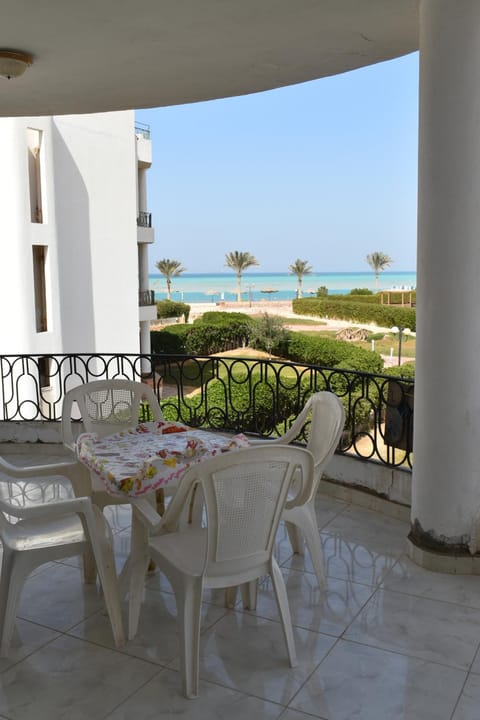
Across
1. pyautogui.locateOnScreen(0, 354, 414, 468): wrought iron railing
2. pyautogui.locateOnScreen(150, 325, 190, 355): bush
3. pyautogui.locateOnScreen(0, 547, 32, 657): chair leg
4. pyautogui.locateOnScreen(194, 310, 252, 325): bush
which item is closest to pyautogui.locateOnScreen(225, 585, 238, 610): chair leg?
pyautogui.locateOnScreen(0, 547, 32, 657): chair leg

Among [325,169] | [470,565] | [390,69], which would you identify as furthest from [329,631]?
[325,169]

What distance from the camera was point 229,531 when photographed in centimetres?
222

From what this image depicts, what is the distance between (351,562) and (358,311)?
1261 inches

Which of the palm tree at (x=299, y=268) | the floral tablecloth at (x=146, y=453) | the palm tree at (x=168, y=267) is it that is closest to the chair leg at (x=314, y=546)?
the floral tablecloth at (x=146, y=453)

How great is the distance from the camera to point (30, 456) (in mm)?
5359

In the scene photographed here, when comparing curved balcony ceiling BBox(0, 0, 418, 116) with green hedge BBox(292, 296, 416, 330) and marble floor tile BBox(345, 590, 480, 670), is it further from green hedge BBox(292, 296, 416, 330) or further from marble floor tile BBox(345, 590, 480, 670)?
green hedge BBox(292, 296, 416, 330)

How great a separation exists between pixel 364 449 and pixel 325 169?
54.9m

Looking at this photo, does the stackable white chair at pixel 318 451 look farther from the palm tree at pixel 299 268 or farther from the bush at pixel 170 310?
the palm tree at pixel 299 268

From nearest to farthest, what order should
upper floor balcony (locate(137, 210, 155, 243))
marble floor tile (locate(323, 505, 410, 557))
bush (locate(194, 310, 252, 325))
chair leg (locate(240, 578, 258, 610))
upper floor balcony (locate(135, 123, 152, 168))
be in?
chair leg (locate(240, 578, 258, 610)), marble floor tile (locate(323, 505, 410, 557)), upper floor balcony (locate(137, 210, 155, 243)), upper floor balcony (locate(135, 123, 152, 168)), bush (locate(194, 310, 252, 325))

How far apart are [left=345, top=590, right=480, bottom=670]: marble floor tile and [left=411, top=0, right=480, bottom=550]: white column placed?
44cm

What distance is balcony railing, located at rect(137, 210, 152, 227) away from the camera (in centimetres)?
1852

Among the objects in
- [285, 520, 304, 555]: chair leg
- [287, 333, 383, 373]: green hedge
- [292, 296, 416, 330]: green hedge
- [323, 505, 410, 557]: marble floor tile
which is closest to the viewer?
[285, 520, 304, 555]: chair leg

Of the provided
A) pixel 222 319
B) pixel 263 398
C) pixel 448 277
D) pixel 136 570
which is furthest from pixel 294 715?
pixel 222 319

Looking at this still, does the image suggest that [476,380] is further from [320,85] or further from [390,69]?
[320,85]
